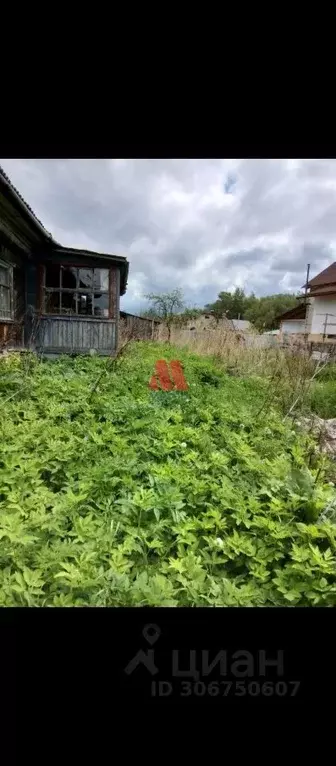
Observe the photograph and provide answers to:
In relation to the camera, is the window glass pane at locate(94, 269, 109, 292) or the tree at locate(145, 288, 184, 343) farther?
the window glass pane at locate(94, 269, 109, 292)

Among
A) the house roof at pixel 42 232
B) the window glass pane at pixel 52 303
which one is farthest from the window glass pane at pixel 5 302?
the house roof at pixel 42 232

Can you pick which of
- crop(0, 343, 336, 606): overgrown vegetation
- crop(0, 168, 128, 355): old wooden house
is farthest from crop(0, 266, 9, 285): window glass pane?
crop(0, 343, 336, 606): overgrown vegetation

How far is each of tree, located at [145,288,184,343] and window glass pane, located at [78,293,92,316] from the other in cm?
105

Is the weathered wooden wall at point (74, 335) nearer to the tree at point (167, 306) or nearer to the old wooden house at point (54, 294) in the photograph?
the old wooden house at point (54, 294)

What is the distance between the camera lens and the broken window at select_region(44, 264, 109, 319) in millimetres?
4547

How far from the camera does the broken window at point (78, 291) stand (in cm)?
455

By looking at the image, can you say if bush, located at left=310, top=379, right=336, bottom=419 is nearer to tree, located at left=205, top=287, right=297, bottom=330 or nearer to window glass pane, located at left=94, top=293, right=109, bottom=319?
tree, located at left=205, top=287, right=297, bottom=330
